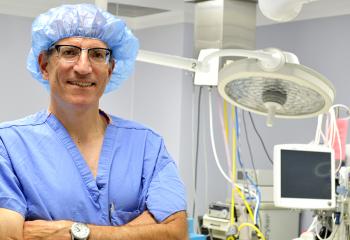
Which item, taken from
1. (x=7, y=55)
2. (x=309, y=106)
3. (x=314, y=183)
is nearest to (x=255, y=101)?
(x=309, y=106)

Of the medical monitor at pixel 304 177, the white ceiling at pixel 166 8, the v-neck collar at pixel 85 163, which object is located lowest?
the medical monitor at pixel 304 177

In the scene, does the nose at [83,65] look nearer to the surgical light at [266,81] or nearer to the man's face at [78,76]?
the man's face at [78,76]

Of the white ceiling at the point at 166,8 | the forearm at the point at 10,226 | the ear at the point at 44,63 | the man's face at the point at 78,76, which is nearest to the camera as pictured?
the forearm at the point at 10,226

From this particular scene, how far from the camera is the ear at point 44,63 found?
1713 millimetres

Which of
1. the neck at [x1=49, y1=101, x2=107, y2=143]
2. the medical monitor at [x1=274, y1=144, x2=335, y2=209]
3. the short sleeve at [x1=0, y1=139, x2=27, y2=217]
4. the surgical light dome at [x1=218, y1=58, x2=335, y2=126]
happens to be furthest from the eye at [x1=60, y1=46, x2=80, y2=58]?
the medical monitor at [x1=274, y1=144, x2=335, y2=209]

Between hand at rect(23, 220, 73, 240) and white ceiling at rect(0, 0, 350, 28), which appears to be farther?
white ceiling at rect(0, 0, 350, 28)

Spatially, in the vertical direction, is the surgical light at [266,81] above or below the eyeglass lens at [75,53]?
below

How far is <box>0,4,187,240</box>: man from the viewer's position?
1578mm

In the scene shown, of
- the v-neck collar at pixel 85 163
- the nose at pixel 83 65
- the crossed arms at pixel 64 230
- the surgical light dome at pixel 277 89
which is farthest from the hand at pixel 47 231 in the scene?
the surgical light dome at pixel 277 89

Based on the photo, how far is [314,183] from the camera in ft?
10.5

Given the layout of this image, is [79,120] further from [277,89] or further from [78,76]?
[277,89]

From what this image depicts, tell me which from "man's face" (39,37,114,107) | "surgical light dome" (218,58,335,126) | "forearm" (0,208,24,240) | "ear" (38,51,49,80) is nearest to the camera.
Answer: "surgical light dome" (218,58,335,126)

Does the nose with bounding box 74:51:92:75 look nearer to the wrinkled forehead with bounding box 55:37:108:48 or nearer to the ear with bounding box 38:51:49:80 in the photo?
the wrinkled forehead with bounding box 55:37:108:48

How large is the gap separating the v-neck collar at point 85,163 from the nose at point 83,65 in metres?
0.19
